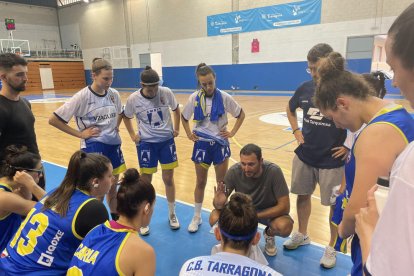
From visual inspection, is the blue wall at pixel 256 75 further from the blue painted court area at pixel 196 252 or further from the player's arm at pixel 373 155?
the player's arm at pixel 373 155

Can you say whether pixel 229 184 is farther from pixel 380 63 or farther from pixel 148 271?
pixel 380 63

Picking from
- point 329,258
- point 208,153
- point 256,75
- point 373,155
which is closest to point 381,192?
point 373,155

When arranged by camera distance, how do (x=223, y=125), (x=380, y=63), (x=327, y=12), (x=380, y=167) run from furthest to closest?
(x=327, y=12) < (x=380, y=63) < (x=223, y=125) < (x=380, y=167)

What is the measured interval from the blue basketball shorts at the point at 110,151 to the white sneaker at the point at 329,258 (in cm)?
243

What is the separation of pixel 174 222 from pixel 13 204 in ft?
6.29

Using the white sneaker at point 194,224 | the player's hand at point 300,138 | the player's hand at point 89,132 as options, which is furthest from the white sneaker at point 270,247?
the player's hand at point 89,132

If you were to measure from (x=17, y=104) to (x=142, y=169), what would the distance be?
1.52 meters

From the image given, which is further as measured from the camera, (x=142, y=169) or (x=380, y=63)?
(x=380, y=63)

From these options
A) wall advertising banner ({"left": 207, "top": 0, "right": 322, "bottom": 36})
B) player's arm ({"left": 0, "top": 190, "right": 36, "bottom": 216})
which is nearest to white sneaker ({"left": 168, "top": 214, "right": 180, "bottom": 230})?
player's arm ({"left": 0, "top": 190, "right": 36, "bottom": 216})

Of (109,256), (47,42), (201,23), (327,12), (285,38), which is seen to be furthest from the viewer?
(47,42)

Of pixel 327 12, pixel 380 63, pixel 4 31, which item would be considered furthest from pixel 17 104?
pixel 4 31

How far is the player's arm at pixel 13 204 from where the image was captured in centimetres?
222

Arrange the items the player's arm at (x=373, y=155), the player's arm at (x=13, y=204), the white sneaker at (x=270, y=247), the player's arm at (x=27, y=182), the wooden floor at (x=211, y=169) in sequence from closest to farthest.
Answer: the player's arm at (x=373, y=155) < the player's arm at (x=13, y=204) < the player's arm at (x=27, y=182) < the white sneaker at (x=270, y=247) < the wooden floor at (x=211, y=169)

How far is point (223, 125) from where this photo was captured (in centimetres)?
384
